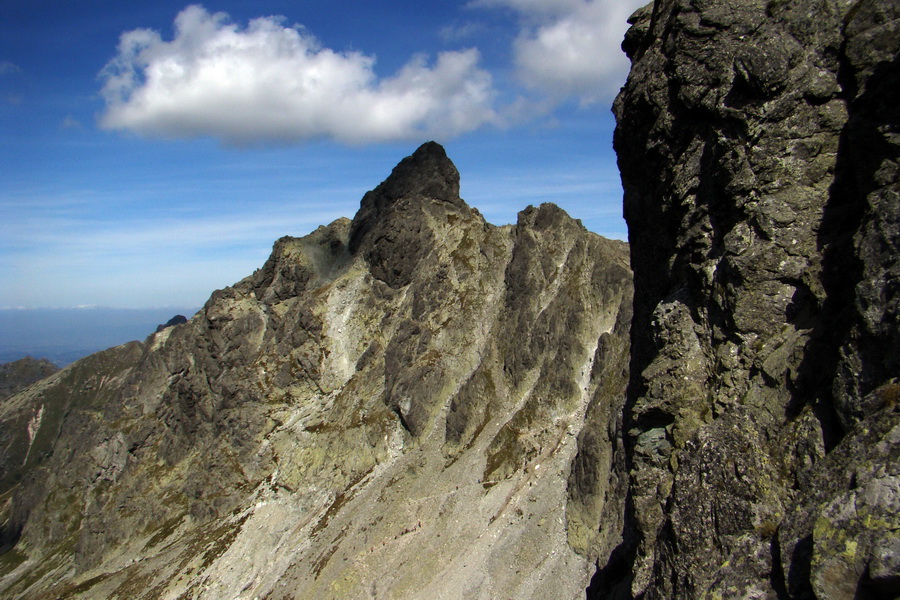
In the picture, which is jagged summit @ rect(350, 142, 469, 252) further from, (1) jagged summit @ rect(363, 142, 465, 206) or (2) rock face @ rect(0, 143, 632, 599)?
(2) rock face @ rect(0, 143, 632, 599)

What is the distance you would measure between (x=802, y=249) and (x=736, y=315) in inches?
91.6

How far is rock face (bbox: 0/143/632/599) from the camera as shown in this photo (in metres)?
53.2

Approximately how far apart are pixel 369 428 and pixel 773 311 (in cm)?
6646

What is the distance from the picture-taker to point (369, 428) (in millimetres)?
74000

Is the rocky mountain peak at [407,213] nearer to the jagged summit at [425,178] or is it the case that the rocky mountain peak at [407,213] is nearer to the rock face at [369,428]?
the jagged summit at [425,178]

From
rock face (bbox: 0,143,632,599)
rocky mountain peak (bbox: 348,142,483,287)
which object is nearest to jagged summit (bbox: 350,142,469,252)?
rocky mountain peak (bbox: 348,142,483,287)

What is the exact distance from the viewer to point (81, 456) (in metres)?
101

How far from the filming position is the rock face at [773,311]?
9359 mm

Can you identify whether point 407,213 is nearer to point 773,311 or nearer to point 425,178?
point 425,178

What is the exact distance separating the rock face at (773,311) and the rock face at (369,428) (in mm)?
35336

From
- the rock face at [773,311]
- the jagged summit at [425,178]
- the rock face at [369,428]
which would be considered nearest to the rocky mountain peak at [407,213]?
the jagged summit at [425,178]

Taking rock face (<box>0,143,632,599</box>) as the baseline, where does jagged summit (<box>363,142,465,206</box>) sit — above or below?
above

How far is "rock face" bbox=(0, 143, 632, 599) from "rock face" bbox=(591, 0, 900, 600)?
35336mm

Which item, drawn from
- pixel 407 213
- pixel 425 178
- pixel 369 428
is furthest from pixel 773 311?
pixel 425 178
